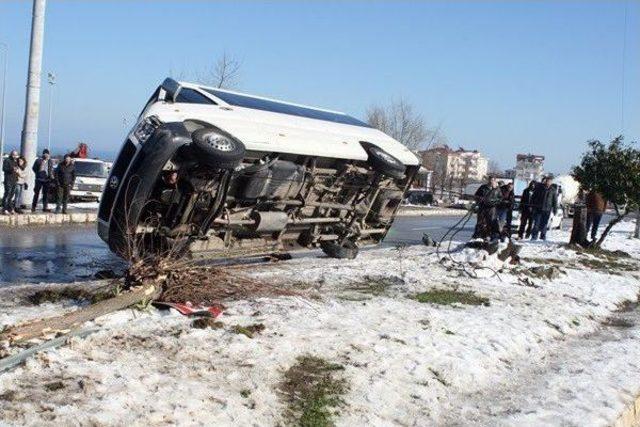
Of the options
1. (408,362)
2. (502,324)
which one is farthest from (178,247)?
(502,324)

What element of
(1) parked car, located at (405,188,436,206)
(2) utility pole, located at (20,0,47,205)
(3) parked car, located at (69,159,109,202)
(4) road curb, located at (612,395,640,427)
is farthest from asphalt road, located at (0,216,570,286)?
(1) parked car, located at (405,188,436,206)

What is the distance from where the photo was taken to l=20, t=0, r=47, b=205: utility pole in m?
16.1

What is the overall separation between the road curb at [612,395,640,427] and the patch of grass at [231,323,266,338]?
100 inches

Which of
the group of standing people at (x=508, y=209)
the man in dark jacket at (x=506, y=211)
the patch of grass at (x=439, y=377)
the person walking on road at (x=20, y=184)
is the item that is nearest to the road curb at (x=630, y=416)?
the patch of grass at (x=439, y=377)

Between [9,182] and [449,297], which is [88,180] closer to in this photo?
[9,182]

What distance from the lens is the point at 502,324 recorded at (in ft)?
21.2

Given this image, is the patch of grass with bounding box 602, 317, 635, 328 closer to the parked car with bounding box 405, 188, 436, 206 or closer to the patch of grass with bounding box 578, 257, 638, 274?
the patch of grass with bounding box 578, 257, 638, 274

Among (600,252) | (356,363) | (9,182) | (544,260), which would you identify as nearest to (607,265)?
(544,260)

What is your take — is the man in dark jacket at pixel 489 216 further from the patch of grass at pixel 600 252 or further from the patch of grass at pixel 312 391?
the patch of grass at pixel 312 391

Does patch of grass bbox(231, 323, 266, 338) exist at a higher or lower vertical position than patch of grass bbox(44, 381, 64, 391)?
higher

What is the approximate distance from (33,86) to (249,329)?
13297mm

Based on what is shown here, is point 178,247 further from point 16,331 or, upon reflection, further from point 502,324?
point 502,324

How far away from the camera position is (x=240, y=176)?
713cm

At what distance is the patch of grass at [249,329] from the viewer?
5.04m
